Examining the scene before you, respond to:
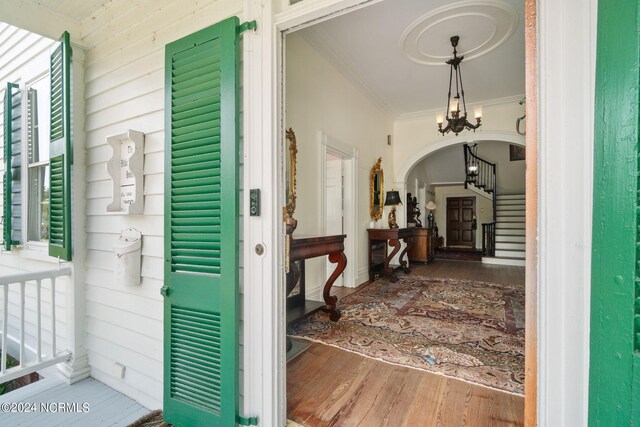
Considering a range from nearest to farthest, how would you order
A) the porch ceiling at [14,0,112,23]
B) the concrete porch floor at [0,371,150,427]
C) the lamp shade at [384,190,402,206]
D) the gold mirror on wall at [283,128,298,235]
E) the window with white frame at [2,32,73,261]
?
the concrete porch floor at [0,371,150,427]
the porch ceiling at [14,0,112,23]
the window with white frame at [2,32,73,261]
the gold mirror on wall at [283,128,298,235]
the lamp shade at [384,190,402,206]

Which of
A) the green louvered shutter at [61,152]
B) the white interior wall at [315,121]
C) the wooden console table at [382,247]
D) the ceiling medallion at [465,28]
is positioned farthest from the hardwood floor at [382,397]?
the ceiling medallion at [465,28]

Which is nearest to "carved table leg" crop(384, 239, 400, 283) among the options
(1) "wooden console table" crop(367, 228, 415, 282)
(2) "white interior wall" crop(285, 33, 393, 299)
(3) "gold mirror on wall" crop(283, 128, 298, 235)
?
(1) "wooden console table" crop(367, 228, 415, 282)

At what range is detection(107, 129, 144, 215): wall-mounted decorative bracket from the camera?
1.80 m

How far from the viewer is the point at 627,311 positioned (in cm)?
69

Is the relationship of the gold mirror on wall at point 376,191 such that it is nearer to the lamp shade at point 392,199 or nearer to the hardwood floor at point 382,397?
the lamp shade at point 392,199

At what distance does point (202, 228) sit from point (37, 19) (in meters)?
2.08

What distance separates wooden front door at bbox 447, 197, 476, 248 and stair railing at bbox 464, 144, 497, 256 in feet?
7.57

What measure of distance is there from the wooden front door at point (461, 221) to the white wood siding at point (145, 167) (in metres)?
11.3

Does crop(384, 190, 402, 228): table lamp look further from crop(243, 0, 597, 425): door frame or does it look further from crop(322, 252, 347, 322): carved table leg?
crop(243, 0, 597, 425): door frame

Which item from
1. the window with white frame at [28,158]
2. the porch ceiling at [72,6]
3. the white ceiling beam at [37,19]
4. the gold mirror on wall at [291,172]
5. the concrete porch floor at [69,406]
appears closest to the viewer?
the concrete porch floor at [69,406]

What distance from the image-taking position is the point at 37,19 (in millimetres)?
2047

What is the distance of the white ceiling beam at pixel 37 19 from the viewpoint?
1.92 metres

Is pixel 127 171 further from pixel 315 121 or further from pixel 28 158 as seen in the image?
pixel 315 121

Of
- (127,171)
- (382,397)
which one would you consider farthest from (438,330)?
(127,171)
